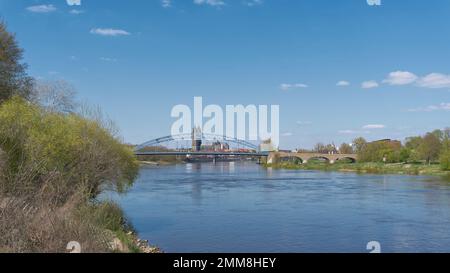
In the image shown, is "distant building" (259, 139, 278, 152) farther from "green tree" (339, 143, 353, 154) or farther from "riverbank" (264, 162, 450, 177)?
"green tree" (339, 143, 353, 154)

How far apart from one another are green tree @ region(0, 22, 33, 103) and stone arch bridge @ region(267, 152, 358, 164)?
58.2 metres

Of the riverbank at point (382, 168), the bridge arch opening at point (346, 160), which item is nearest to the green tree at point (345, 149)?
the bridge arch opening at point (346, 160)

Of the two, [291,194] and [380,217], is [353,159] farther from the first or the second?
[380,217]

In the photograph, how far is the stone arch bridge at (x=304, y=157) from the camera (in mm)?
69312

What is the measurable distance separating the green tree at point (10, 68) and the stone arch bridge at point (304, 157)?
58.2 m

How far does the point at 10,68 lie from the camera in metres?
16.1

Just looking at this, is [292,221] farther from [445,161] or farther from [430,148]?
[430,148]

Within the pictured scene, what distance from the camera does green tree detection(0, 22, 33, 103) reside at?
51.2 ft

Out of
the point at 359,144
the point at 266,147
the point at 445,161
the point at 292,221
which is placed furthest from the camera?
the point at 359,144

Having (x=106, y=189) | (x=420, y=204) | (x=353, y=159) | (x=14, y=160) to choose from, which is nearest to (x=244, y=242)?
(x=14, y=160)

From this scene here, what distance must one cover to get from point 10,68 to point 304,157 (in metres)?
61.5

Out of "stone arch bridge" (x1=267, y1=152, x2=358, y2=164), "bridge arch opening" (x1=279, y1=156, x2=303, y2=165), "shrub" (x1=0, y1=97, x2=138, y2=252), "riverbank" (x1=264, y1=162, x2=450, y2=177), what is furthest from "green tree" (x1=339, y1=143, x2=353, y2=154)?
"shrub" (x1=0, y1=97, x2=138, y2=252)

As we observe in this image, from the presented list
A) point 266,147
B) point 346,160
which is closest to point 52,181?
point 266,147
